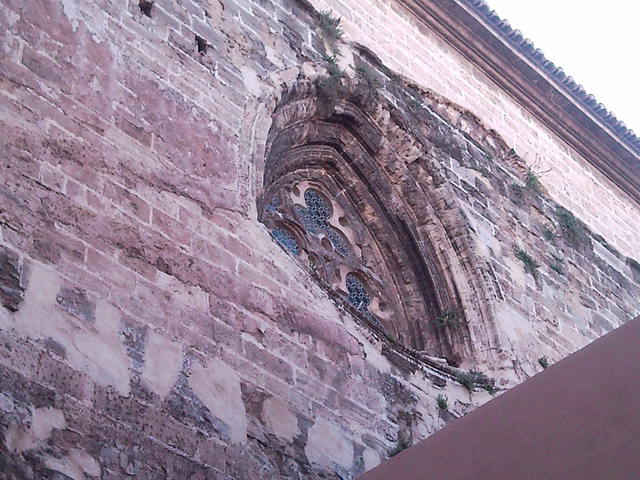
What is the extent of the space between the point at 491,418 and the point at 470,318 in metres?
3.41

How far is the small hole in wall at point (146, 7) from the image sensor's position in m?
5.00

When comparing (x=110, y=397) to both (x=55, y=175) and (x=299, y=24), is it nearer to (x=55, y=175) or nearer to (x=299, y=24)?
(x=55, y=175)

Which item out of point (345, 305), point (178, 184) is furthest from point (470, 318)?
point (178, 184)

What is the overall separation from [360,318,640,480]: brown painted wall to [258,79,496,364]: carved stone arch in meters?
3.20

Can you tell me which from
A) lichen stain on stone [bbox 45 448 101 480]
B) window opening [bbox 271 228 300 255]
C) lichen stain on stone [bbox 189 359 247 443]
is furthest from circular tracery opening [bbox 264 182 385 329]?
lichen stain on stone [bbox 45 448 101 480]

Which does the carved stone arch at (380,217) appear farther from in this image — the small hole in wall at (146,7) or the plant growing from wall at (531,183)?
the plant growing from wall at (531,183)

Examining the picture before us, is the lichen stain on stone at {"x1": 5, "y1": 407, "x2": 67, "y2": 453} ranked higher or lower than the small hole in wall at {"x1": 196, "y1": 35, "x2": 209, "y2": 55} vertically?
lower

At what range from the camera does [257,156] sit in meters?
5.00

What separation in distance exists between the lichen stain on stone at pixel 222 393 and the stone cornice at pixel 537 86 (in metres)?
4.80

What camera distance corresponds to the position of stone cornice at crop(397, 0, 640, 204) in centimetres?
807

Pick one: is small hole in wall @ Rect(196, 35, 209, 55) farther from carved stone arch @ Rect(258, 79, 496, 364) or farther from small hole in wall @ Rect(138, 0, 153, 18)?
carved stone arch @ Rect(258, 79, 496, 364)

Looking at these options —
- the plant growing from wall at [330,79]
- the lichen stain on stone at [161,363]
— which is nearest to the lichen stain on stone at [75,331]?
the lichen stain on stone at [161,363]

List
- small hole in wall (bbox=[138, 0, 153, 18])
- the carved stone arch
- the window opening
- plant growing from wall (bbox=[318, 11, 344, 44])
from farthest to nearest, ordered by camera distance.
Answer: plant growing from wall (bbox=[318, 11, 344, 44]) → the carved stone arch → the window opening → small hole in wall (bbox=[138, 0, 153, 18])

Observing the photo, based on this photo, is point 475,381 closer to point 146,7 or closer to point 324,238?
point 324,238
